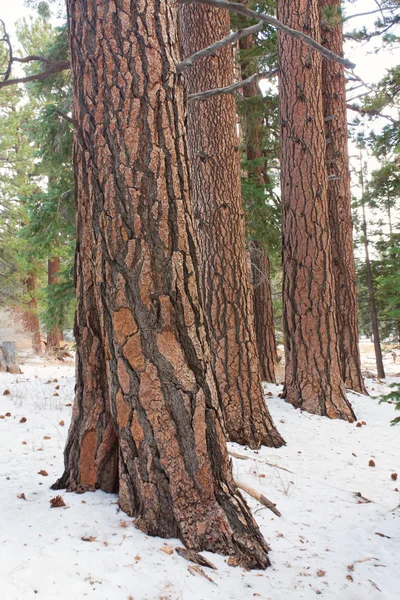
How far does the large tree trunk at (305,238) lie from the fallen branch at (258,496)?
3437mm

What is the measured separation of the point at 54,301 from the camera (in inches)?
379

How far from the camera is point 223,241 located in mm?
5270

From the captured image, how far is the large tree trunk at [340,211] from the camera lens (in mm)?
8305

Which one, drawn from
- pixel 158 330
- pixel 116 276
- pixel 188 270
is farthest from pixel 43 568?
pixel 188 270

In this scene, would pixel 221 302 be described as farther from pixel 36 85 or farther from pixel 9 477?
pixel 36 85

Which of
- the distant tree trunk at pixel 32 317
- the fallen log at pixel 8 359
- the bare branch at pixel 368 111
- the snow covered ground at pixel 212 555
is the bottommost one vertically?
the snow covered ground at pixel 212 555

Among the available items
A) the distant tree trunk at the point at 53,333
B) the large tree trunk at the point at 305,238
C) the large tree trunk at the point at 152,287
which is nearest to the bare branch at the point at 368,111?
the large tree trunk at the point at 305,238

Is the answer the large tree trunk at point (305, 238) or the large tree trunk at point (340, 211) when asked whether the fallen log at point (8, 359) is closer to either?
the large tree trunk at point (305, 238)

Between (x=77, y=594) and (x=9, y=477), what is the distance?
5.10ft

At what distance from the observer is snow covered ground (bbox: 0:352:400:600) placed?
2062mm

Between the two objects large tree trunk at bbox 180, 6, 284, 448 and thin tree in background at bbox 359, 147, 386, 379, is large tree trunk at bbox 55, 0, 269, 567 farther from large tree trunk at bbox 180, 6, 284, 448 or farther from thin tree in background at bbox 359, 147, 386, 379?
thin tree in background at bbox 359, 147, 386, 379

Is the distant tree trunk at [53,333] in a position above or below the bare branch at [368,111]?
below

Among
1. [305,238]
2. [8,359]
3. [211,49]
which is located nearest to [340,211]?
[305,238]

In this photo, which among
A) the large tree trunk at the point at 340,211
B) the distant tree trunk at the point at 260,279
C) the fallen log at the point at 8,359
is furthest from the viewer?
the distant tree trunk at the point at 260,279
